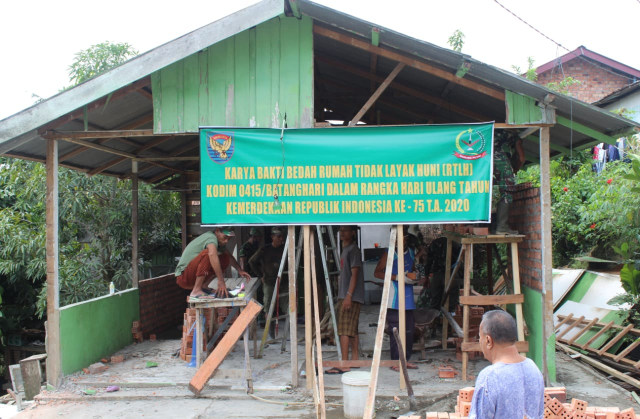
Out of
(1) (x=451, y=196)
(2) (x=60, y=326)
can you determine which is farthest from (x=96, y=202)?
(1) (x=451, y=196)

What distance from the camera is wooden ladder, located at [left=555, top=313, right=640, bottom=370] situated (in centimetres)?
717

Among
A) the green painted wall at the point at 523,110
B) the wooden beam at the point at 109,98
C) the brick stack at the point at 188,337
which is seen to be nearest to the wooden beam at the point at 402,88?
the green painted wall at the point at 523,110

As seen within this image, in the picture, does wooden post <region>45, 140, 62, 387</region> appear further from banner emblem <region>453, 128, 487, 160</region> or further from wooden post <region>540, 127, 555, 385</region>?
wooden post <region>540, 127, 555, 385</region>

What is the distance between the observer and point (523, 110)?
584 cm

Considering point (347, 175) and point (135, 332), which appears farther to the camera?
point (135, 332)

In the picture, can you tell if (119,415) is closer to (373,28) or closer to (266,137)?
(266,137)

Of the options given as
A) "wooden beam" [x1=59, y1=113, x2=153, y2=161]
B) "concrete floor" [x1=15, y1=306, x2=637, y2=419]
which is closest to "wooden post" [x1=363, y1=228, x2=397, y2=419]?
"concrete floor" [x1=15, y1=306, x2=637, y2=419]

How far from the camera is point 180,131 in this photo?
615cm

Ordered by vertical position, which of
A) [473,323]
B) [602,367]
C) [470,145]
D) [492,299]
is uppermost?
[470,145]

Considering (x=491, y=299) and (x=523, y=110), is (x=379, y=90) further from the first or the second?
(x=491, y=299)

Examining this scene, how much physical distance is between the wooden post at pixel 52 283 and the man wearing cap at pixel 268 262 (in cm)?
323

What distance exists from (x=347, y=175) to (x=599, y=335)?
479 centimetres

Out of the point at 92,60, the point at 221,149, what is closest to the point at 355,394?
the point at 221,149

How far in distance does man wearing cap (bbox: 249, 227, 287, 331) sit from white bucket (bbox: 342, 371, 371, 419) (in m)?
3.69
